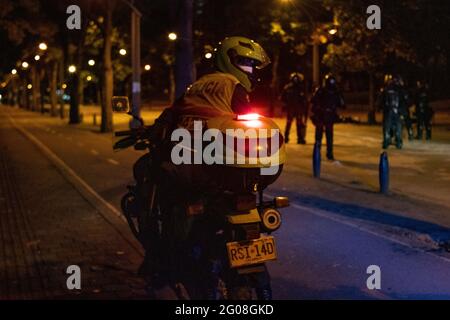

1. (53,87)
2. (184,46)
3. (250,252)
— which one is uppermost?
(184,46)

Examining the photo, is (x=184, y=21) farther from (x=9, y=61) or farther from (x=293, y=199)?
(x=9, y=61)

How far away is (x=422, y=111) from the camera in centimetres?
2458

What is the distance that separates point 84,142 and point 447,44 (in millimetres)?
13772

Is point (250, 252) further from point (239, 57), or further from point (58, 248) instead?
point (58, 248)

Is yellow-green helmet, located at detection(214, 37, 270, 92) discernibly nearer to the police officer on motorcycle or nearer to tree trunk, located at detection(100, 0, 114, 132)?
the police officer on motorcycle

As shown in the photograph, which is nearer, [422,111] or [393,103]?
[393,103]

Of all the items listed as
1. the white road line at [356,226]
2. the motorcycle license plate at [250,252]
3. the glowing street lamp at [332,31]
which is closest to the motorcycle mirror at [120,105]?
the motorcycle license plate at [250,252]

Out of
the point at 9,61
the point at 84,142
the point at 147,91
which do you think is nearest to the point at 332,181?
the point at 84,142

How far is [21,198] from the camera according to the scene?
12656 mm

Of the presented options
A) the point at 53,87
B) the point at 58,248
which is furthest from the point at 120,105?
the point at 53,87

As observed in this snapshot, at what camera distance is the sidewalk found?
Answer: 662 centimetres

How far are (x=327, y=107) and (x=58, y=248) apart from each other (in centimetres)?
1076

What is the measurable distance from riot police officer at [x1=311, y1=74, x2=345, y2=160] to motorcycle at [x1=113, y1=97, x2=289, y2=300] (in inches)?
476

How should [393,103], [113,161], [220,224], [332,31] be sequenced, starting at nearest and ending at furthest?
[220,224] < [113,161] < [393,103] < [332,31]
